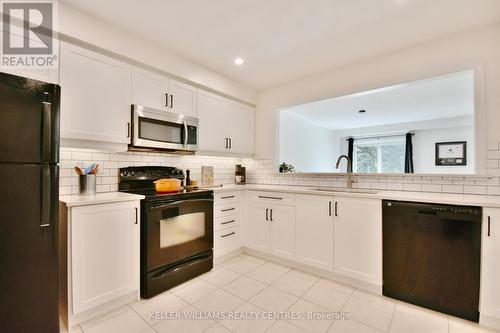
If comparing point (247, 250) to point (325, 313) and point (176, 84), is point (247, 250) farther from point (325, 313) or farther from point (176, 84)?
point (176, 84)

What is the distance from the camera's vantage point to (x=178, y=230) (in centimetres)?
236

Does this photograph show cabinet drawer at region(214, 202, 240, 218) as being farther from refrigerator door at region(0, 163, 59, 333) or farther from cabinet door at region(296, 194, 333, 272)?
refrigerator door at region(0, 163, 59, 333)

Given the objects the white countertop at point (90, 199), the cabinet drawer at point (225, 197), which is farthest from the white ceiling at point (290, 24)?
the cabinet drawer at point (225, 197)

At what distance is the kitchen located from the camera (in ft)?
4.88

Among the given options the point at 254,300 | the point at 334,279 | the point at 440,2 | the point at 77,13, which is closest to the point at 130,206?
the point at 254,300

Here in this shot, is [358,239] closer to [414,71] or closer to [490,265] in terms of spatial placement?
[490,265]

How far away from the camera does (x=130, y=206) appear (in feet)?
6.64

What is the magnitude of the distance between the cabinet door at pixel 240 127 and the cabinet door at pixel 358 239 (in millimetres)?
1651

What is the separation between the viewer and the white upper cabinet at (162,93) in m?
2.33

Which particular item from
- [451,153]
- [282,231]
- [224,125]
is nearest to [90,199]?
[224,125]

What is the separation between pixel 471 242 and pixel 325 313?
49.6 inches

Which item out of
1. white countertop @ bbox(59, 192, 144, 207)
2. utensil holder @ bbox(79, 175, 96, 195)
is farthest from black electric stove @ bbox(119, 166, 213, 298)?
utensil holder @ bbox(79, 175, 96, 195)

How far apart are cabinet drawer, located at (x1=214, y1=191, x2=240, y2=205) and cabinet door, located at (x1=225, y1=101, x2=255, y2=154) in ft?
2.19

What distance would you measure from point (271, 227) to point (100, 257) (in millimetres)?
1852
